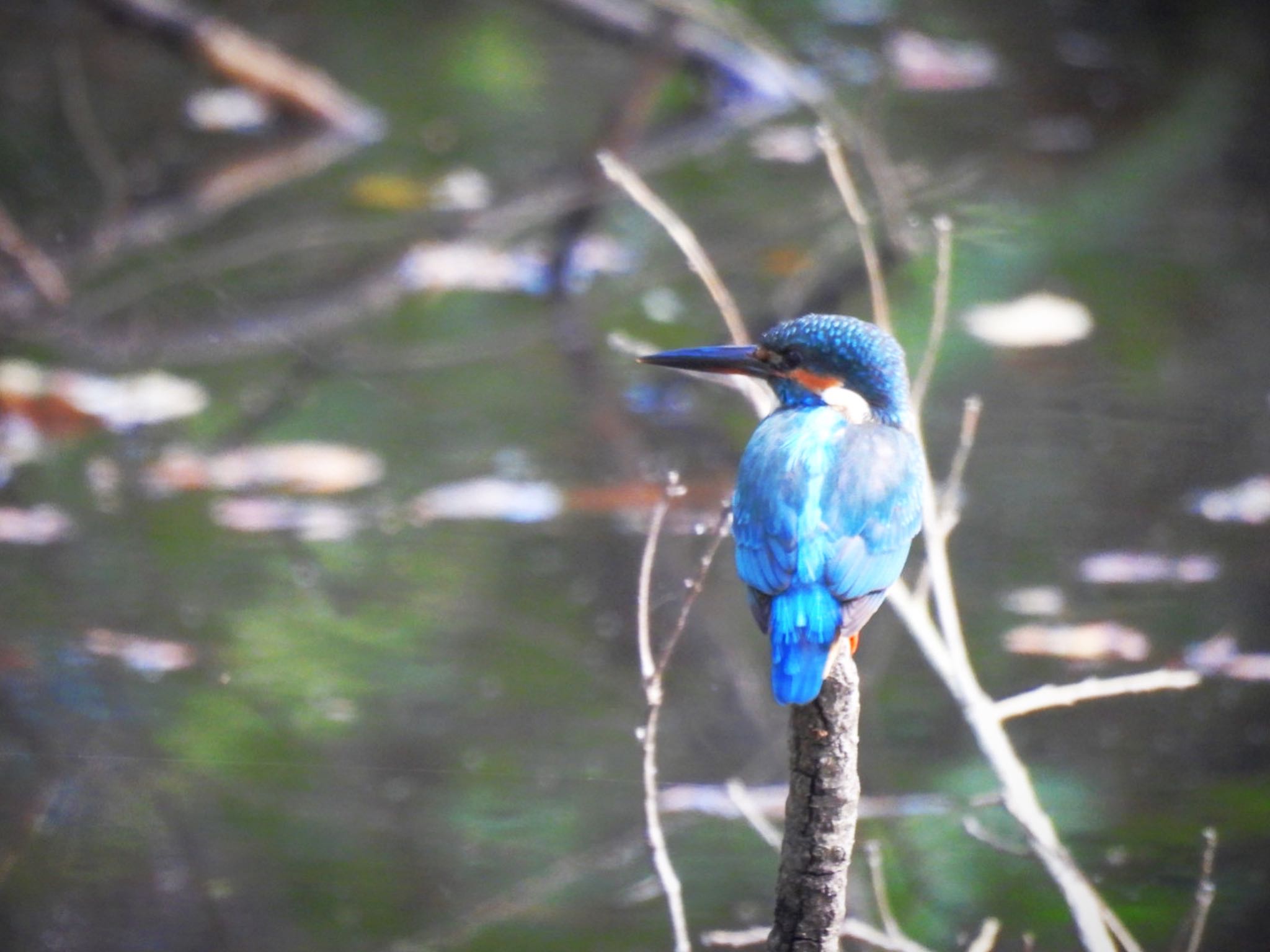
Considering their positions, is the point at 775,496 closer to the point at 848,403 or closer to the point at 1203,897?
the point at 848,403

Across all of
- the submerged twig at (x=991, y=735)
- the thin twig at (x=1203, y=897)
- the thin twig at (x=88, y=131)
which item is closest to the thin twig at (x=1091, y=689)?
the submerged twig at (x=991, y=735)

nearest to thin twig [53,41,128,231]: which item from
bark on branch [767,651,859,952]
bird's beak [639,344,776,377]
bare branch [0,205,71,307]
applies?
bare branch [0,205,71,307]

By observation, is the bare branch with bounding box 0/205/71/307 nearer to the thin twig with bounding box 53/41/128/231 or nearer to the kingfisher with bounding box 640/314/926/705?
the thin twig with bounding box 53/41/128/231

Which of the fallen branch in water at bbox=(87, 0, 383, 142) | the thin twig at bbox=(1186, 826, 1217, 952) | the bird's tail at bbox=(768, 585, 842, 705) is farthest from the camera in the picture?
the fallen branch in water at bbox=(87, 0, 383, 142)

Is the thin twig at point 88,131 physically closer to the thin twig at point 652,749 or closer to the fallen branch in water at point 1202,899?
the thin twig at point 652,749

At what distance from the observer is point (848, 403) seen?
5.34ft

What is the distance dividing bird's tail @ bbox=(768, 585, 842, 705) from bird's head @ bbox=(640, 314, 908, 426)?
281 mm

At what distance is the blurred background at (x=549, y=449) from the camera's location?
2270 millimetres

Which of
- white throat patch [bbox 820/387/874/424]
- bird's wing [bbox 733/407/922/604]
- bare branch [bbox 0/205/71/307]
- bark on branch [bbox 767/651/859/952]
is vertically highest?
bare branch [bbox 0/205/71/307]

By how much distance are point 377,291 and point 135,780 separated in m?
1.91

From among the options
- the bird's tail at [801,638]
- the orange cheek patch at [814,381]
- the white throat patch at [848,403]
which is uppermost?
the orange cheek patch at [814,381]

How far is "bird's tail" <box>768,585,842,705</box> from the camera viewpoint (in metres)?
1.28

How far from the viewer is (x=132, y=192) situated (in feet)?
14.5

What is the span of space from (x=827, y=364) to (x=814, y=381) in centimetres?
3
